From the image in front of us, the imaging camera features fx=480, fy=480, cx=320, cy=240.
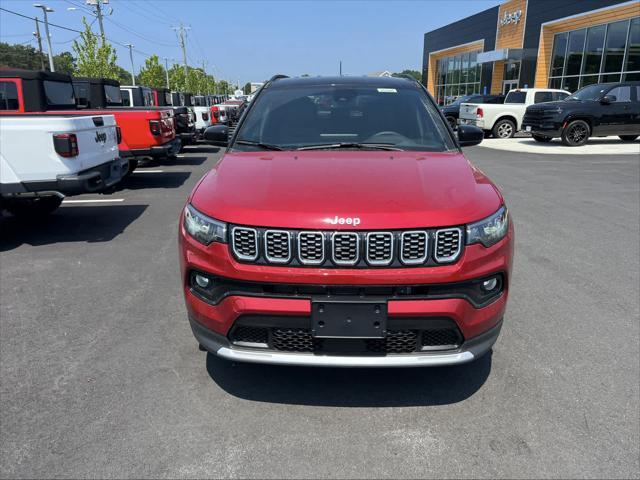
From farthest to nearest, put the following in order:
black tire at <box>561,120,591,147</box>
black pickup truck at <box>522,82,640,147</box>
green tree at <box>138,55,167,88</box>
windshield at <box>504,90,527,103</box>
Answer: green tree at <box>138,55,167,88</box> → windshield at <box>504,90,527,103</box> → black tire at <box>561,120,591,147</box> → black pickup truck at <box>522,82,640,147</box>

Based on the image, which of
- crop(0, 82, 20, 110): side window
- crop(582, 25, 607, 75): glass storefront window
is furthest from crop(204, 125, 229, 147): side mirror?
crop(582, 25, 607, 75): glass storefront window

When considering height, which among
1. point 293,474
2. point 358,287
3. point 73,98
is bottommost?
point 293,474

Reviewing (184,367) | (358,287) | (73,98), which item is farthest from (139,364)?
(73,98)

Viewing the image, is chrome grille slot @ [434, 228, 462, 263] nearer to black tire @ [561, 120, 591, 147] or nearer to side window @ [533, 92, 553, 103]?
black tire @ [561, 120, 591, 147]

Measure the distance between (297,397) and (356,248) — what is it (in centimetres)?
105

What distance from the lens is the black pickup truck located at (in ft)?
50.4

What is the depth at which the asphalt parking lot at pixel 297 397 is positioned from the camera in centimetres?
230

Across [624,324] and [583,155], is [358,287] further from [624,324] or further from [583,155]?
[583,155]

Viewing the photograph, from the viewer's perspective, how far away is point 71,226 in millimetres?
6852

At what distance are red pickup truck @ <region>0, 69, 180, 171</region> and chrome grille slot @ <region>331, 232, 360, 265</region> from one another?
6.30 m

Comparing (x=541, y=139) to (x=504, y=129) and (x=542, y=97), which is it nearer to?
(x=504, y=129)

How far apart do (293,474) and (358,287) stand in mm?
916

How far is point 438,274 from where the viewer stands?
7.53ft

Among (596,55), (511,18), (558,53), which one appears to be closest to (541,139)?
(596,55)
